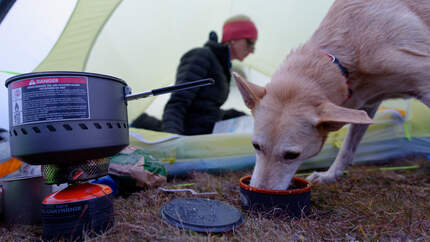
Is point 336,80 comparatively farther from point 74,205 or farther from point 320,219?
point 74,205

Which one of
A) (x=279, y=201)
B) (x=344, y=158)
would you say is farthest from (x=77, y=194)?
(x=344, y=158)

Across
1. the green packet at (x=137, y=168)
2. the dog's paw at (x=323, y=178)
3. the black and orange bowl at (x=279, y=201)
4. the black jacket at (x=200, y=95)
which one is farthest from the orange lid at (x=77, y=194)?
the black jacket at (x=200, y=95)

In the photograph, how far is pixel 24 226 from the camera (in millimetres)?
1089

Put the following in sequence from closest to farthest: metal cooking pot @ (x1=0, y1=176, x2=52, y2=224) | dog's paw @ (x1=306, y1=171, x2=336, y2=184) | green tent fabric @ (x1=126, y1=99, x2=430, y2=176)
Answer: metal cooking pot @ (x1=0, y1=176, x2=52, y2=224)
dog's paw @ (x1=306, y1=171, x2=336, y2=184)
green tent fabric @ (x1=126, y1=99, x2=430, y2=176)

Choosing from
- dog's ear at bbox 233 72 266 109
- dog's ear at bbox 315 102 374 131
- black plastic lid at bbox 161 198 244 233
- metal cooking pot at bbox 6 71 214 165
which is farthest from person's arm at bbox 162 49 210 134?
metal cooking pot at bbox 6 71 214 165

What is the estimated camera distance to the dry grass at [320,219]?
97cm

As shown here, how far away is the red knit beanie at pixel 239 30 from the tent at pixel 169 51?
60 centimetres

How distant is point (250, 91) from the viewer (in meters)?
1.43

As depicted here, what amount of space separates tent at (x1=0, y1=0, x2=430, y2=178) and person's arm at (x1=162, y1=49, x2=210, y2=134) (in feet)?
1.83

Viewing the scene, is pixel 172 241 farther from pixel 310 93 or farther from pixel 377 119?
pixel 377 119

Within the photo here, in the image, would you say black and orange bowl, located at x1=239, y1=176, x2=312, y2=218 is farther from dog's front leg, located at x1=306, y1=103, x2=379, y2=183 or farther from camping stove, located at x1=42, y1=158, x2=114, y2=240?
dog's front leg, located at x1=306, y1=103, x2=379, y2=183

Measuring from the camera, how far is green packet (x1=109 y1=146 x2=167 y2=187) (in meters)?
1.52

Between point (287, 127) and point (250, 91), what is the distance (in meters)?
0.29

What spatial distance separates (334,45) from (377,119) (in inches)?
49.5
